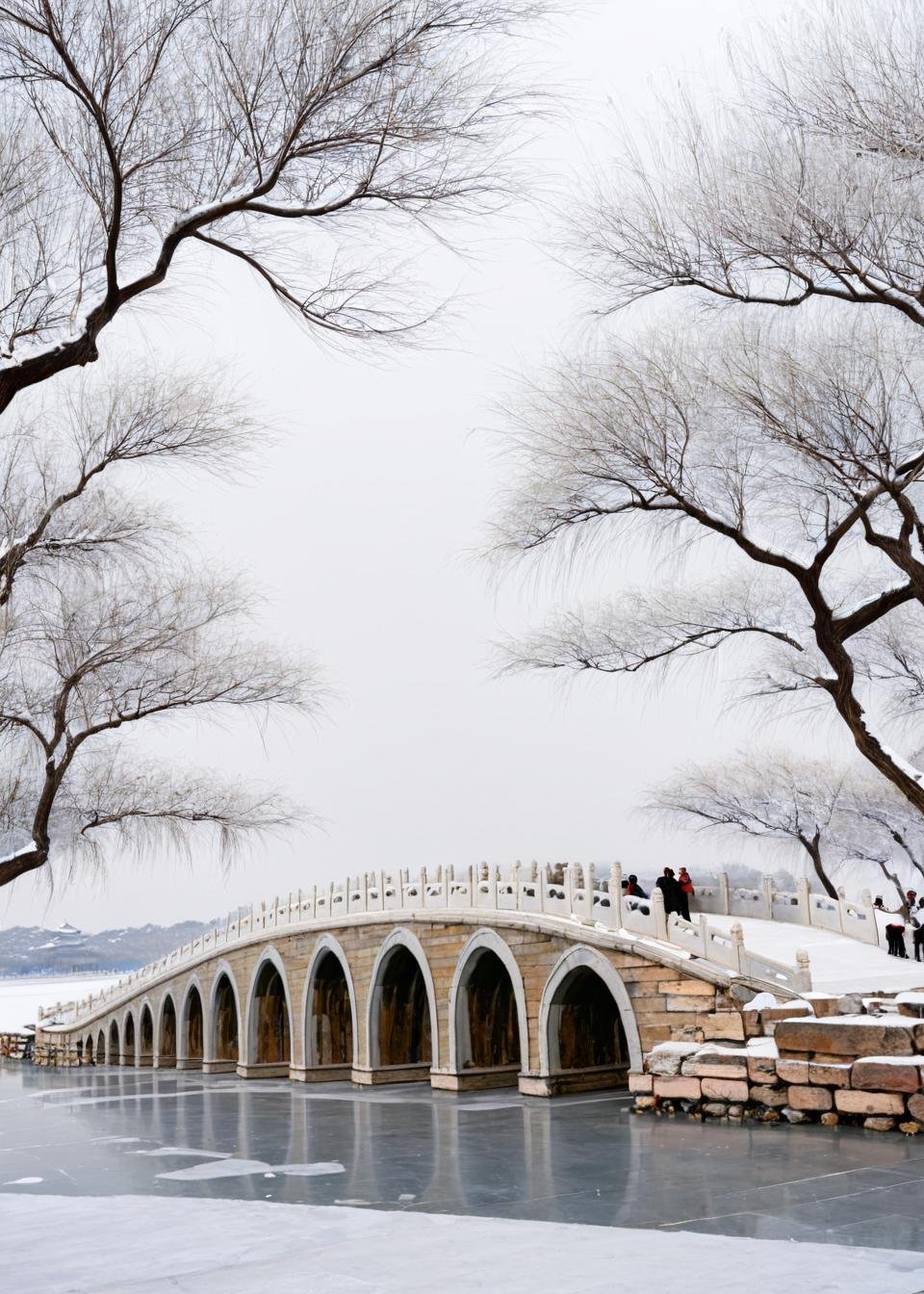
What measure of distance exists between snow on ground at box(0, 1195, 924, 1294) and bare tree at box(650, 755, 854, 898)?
25460mm

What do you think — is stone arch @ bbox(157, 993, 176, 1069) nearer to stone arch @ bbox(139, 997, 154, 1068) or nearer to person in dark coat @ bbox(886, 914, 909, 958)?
stone arch @ bbox(139, 997, 154, 1068)

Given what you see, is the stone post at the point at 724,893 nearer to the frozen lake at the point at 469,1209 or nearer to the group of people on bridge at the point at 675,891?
the group of people on bridge at the point at 675,891

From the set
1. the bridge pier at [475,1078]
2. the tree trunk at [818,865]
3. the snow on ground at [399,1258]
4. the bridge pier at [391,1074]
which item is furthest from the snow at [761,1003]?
the tree trunk at [818,865]

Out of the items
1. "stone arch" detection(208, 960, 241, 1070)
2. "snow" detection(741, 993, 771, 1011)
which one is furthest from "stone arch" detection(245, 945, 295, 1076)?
"snow" detection(741, 993, 771, 1011)

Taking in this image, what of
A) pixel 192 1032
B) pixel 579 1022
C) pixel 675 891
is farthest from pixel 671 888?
pixel 192 1032

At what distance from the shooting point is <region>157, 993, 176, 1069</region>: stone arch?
40.7 m

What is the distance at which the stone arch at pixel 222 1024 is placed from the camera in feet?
114

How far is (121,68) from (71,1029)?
50.2 metres

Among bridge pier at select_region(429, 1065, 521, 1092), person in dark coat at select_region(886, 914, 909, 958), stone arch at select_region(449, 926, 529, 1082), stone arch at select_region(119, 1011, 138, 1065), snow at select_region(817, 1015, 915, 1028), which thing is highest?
person in dark coat at select_region(886, 914, 909, 958)

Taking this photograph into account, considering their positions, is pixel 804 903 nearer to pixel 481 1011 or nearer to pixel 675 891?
pixel 675 891

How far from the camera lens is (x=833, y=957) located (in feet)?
56.6

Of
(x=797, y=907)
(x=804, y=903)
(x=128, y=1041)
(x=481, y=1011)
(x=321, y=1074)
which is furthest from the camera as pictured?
(x=128, y=1041)

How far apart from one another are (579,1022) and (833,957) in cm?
408

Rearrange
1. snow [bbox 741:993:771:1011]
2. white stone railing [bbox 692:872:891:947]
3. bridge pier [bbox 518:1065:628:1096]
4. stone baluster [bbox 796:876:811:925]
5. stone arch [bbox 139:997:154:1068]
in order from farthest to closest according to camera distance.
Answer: stone arch [bbox 139:997:154:1068], stone baluster [bbox 796:876:811:925], white stone railing [bbox 692:872:891:947], bridge pier [bbox 518:1065:628:1096], snow [bbox 741:993:771:1011]
